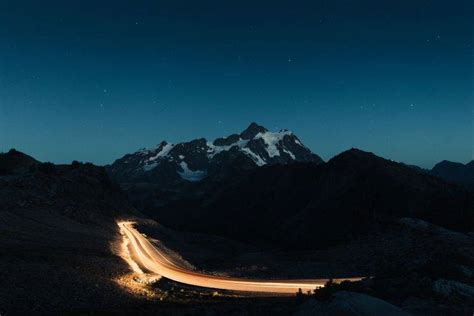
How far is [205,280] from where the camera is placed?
5000cm

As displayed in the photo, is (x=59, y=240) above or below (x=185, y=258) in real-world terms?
above

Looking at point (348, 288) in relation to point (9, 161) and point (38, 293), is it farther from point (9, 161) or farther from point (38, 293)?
point (9, 161)

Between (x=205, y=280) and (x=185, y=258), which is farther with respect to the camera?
(x=185, y=258)

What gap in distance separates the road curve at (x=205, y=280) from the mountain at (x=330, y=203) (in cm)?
3131

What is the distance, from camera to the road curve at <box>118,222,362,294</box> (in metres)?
45.1

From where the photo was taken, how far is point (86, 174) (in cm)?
11238

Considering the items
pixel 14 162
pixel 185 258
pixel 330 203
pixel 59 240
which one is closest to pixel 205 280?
pixel 59 240

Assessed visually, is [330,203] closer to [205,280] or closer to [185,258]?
[185,258]

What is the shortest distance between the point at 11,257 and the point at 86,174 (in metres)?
75.1

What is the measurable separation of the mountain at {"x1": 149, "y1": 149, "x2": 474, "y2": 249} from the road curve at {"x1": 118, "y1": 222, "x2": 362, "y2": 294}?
3131 centimetres

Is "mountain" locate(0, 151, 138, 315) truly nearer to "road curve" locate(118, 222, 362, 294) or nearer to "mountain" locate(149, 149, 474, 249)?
"road curve" locate(118, 222, 362, 294)

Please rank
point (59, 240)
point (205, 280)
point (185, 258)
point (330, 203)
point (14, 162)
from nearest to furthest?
1. point (205, 280)
2. point (59, 240)
3. point (185, 258)
4. point (330, 203)
5. point (14, 162)

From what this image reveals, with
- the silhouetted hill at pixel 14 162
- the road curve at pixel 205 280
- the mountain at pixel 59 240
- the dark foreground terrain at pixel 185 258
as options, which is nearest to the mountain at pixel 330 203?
the dark foreground terrain at pixel 185 258

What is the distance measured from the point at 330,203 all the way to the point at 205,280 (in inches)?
2170
